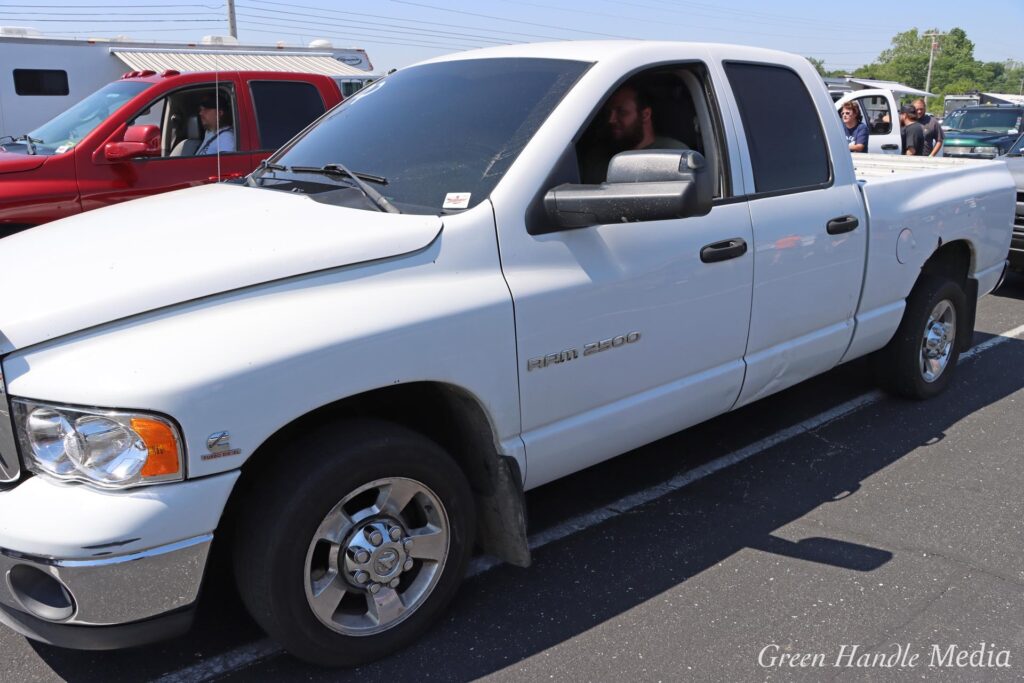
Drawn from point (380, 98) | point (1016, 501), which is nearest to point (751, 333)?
point (1016, 501)

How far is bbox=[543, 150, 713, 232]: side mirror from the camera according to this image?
114 inches

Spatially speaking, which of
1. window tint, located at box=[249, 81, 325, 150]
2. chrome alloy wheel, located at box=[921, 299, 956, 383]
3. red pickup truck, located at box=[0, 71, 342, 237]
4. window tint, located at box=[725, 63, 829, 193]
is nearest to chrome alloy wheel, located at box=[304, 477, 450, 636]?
window tint, located at box=[725, 63, 829, 193]

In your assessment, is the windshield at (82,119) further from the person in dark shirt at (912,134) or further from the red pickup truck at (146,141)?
the person in dark shirt at (912,134)

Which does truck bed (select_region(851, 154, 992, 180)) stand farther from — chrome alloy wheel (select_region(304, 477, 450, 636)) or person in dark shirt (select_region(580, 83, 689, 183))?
chrome alloy wheel (select_region(304, 477, 450, 636))

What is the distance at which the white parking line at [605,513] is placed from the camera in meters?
2.87

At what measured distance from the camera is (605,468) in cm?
441

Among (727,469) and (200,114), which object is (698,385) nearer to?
(727,469)

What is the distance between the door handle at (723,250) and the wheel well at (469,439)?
113 centimetres

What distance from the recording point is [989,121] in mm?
20156

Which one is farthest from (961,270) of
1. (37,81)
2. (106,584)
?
(37,81)

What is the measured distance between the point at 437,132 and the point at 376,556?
1.53m

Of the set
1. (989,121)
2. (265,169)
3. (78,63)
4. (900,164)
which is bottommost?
(989,121)

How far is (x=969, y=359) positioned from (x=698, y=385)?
136 inches

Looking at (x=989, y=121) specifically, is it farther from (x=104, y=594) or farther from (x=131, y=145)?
(x=104, y=594)
